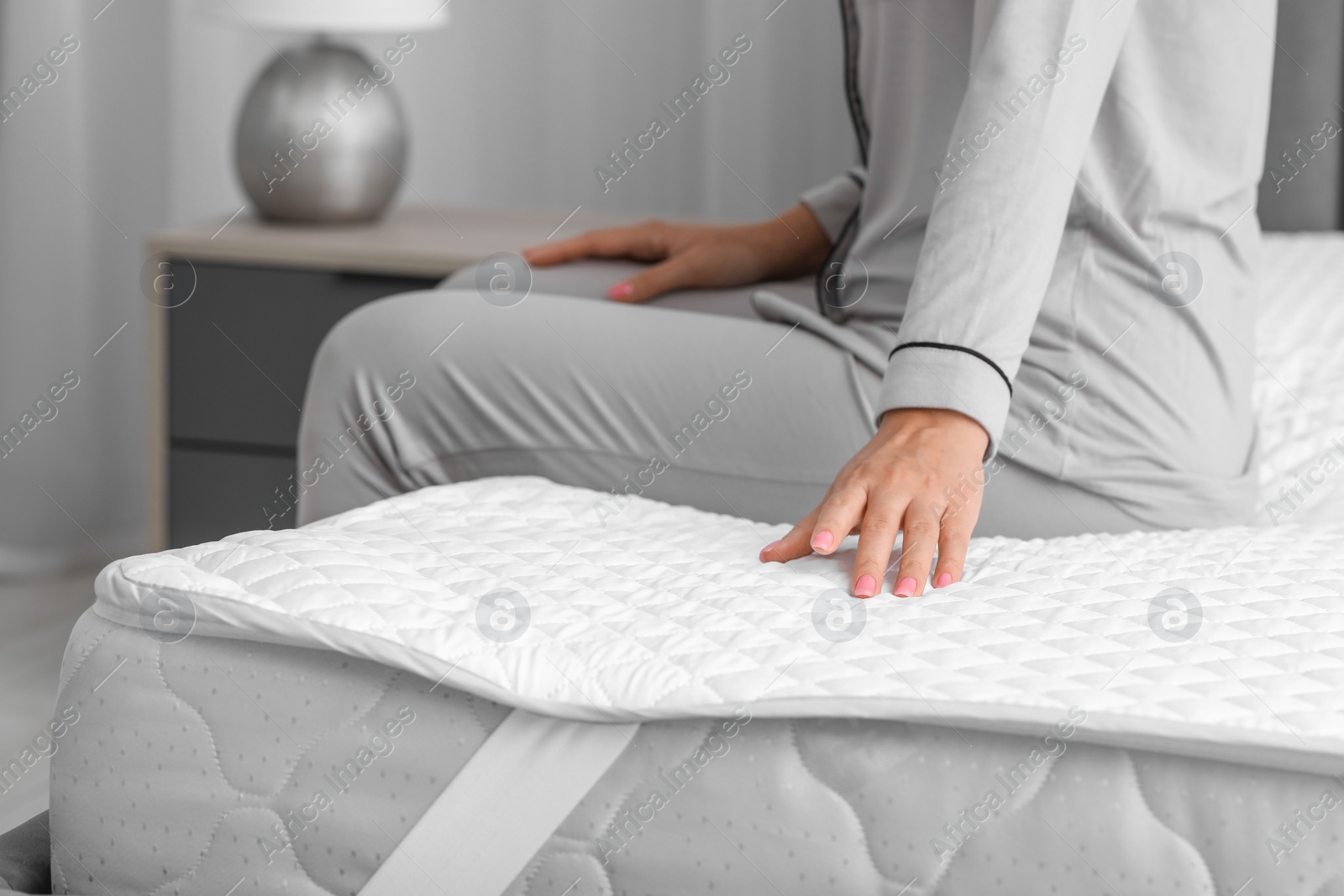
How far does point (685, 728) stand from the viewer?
1.74ft

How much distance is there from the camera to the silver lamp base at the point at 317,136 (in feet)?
5.14

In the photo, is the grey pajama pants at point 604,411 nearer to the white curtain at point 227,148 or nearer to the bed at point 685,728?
the bed at point 685,728

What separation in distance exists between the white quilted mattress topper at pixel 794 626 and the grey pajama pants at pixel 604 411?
0.36ft

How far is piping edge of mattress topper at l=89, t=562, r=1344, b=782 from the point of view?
1.61 ft

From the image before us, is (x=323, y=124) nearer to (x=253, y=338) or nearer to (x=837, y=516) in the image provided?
(x=253, y=338)

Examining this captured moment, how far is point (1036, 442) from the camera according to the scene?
0.77 metres

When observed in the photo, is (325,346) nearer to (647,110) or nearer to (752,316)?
(752,316)

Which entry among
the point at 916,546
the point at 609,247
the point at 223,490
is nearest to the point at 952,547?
the point at 916,546

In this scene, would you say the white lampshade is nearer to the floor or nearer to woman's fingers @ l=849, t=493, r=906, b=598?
the floor

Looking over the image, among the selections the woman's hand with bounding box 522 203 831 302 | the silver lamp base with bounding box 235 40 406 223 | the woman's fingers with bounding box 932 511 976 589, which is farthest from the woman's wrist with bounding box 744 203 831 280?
the silver lamp base with bounding box 235 40 406 223

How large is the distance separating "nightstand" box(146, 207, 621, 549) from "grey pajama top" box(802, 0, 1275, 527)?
29.6 inches

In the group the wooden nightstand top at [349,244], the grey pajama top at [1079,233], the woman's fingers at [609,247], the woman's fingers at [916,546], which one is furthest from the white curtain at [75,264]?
the woman's fingers at [916,546]

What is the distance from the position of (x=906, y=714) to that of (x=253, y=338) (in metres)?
1.22

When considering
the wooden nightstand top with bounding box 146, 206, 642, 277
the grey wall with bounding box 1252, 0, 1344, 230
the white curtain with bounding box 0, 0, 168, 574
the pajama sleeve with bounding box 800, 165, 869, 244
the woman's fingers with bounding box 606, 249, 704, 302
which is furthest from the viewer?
the white curtain with bounding box 0, 0, 168, 574
